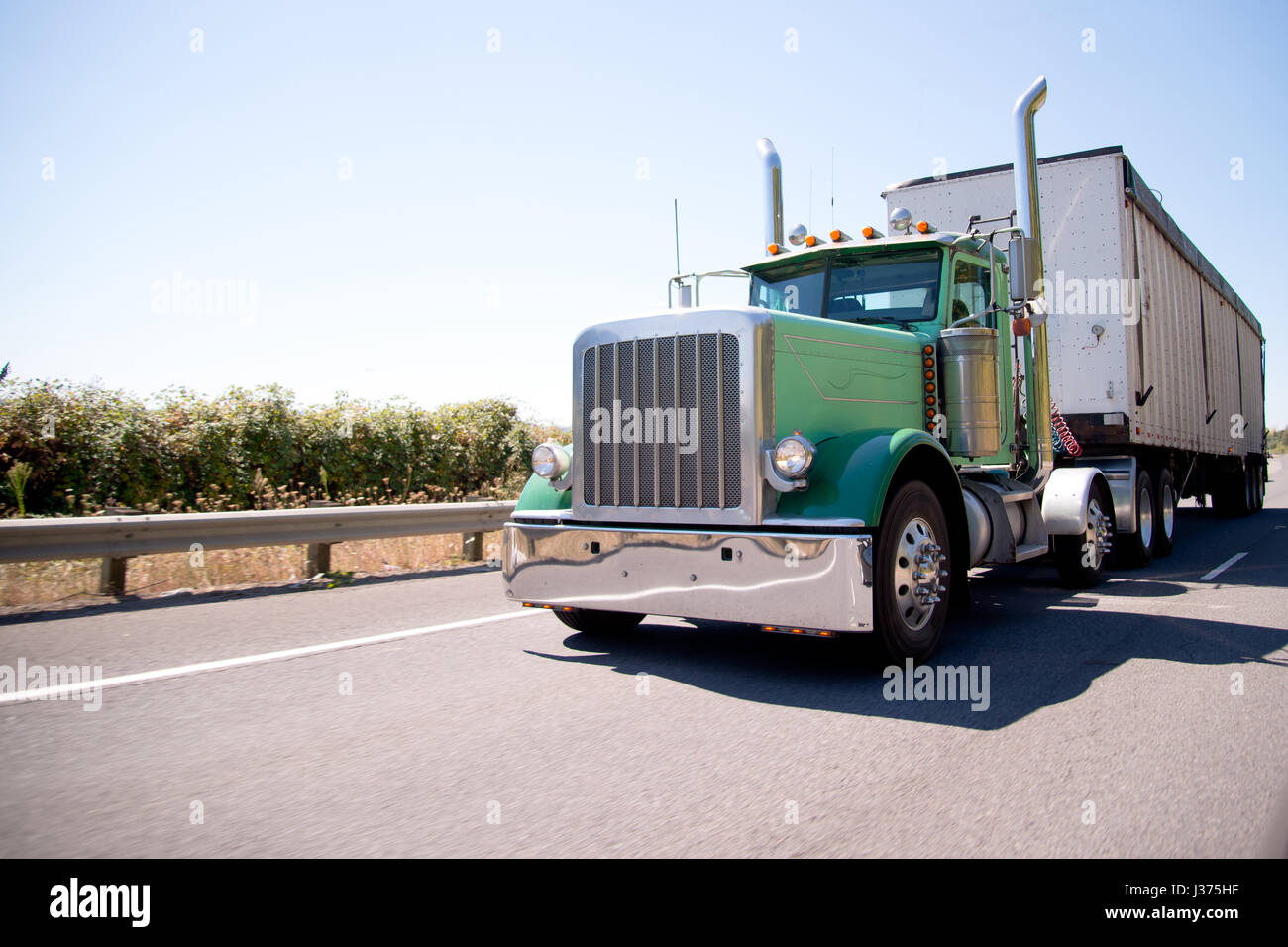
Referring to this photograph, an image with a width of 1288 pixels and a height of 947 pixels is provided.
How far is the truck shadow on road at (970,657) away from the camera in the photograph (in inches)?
175

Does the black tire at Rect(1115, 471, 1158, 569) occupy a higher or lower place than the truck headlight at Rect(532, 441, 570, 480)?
lower

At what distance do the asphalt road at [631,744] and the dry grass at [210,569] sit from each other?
1.16 metres

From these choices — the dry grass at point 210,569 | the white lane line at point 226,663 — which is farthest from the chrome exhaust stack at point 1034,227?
the dry grass at point 210,569

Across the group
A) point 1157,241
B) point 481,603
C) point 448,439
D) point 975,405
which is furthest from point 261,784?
point 448,439

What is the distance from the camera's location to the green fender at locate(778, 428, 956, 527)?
182 inches

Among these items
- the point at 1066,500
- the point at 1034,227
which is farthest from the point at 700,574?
the point at 1034,227

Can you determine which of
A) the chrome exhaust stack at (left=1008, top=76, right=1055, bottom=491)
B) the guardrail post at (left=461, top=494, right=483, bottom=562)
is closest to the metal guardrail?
the guardrail post at (left=461, top=494, right=483, bottom=562)

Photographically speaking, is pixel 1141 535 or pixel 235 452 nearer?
pixel 1141 535

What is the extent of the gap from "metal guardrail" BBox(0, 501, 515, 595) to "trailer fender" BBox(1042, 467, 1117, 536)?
5896mm

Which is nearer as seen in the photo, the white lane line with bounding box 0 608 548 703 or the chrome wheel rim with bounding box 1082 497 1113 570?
the white lane line with bounding box 0 608 548 703

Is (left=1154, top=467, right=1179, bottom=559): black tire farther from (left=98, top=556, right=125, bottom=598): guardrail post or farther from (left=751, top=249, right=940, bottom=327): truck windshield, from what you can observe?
(left=98, top=556, right=125, bottom=598): guardrail post

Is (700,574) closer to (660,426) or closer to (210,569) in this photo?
(660,426)

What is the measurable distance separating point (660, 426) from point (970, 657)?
7.50ft

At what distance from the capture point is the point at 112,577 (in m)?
7.46
